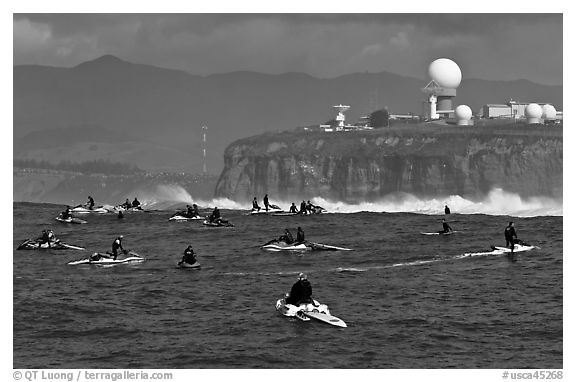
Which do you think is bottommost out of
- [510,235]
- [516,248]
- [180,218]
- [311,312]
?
[311,312]

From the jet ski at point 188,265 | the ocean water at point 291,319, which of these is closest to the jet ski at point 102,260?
the ocean water at point 291,319

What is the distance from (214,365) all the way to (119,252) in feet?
140

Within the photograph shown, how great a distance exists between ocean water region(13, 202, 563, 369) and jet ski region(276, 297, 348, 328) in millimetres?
500

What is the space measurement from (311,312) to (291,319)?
1.35 m

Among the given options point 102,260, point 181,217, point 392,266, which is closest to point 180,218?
point 181,217

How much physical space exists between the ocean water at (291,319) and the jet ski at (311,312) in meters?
0.50

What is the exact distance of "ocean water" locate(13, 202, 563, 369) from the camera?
5875 centimetres

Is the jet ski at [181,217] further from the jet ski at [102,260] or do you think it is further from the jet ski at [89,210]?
the jet ski at [102,260]

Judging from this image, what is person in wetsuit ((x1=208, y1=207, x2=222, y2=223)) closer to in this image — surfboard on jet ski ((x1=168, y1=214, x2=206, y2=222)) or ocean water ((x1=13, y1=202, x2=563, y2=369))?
surfboard on jet ski ((x1=168, y1=214, x2=206, y2=222))

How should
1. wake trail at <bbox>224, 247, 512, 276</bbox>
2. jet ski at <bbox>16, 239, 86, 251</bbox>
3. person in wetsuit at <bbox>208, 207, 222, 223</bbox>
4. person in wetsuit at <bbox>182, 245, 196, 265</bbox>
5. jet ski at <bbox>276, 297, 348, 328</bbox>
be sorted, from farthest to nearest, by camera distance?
person in wetsuit at <bbox>208, 207, 222, 223</bbox> < jet ski at <bbox>16, 239, 86, 251</bbox> < person in wetsuit at <bbox>182, 245, 196, 265</bbox> < wake trail at <bbox>224, 247, 512, 276</bbox> < jet ski at <bbox>276, 297, 348, 328</bbox>

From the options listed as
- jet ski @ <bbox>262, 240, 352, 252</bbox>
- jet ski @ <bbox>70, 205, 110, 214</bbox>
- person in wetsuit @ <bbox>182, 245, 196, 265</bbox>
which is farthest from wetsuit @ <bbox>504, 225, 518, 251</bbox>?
jet ski @ <bbox>70, 205, 110, 214</bbox>

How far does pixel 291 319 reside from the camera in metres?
67.7

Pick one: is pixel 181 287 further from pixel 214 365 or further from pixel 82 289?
pixel 214 365

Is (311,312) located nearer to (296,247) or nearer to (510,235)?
(510,235)
